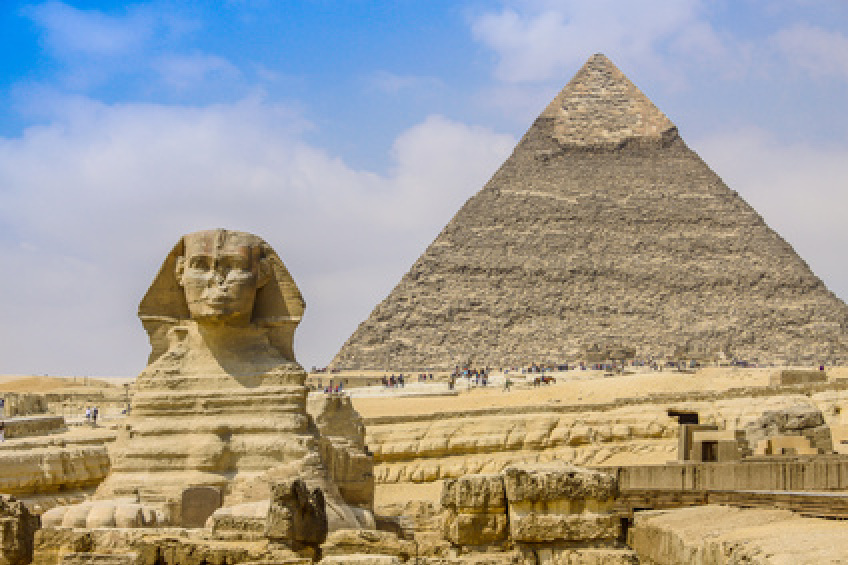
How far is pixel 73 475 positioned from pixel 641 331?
154786 millimetres

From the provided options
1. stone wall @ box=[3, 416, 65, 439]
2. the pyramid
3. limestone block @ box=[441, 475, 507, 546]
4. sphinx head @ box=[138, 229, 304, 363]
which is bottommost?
limestone block @ box=[441, 475, 507, 546]

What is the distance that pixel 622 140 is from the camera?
563 feet

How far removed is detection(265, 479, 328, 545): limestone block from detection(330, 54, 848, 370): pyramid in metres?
152

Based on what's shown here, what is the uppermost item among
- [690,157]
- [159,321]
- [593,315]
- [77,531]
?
[690,157]

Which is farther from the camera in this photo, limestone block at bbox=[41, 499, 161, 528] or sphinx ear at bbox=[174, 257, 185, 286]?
sphinx ear at bbox=[174, 257, 185, 286]

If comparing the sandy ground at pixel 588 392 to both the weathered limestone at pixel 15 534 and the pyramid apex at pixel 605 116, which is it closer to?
the weathered limestone at pixel 15 534

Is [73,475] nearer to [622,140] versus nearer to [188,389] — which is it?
[188,389]

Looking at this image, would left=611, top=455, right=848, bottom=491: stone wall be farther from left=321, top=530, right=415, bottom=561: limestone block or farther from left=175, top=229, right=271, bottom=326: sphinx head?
left=321, top=530, right=415, bottom=561: limestone block

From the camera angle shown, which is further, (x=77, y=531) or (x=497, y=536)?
(x=77, y=531)

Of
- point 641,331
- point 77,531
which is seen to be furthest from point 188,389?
point 641,331

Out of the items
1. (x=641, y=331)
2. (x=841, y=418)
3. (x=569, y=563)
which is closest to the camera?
(x=569, y=563)

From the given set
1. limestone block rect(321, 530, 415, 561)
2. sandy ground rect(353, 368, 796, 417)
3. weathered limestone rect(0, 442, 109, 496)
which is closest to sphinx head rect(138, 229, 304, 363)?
weathered limestone rect(0, 442, 109, 496)

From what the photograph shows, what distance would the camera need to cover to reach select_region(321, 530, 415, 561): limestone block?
167 inches

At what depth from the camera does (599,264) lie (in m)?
168
